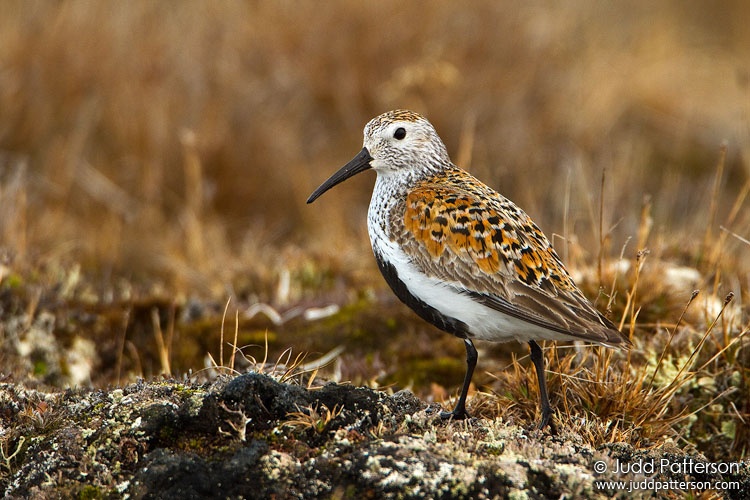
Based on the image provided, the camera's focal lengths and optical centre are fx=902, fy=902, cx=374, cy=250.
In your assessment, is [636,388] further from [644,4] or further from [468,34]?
[644,4]

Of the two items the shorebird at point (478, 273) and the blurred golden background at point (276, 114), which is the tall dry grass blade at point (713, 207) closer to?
the shorebird at point (478, 273)

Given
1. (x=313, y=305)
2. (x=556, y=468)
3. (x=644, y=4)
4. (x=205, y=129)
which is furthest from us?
(x=644, y=4)

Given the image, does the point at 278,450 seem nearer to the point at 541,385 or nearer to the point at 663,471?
the point at 541,385

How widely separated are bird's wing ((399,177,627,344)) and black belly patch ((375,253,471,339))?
16cm

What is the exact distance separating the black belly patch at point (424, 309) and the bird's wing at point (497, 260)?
0.16 metres

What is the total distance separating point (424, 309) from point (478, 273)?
0.35 meters

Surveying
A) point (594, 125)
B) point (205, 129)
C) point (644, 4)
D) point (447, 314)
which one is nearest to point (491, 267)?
point (447, 314)

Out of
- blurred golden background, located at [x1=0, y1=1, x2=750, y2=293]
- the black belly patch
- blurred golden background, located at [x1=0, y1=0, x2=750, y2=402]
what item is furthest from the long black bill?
blurred golden background, located at [x1=0, y1=1, x2=750, y2=293]

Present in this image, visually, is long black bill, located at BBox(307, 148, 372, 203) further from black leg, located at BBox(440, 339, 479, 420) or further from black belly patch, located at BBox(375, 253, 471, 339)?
black leg, located at BBox(440, 339, 479, 420)

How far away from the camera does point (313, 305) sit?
7000mm

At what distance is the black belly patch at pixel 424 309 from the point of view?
455 centimetres

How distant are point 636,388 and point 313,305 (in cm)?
303

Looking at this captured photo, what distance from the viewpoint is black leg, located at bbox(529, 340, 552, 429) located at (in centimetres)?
440

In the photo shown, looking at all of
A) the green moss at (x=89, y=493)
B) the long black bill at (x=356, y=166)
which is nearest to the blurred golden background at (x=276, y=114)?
the long black bill at (x=356, y=166)
